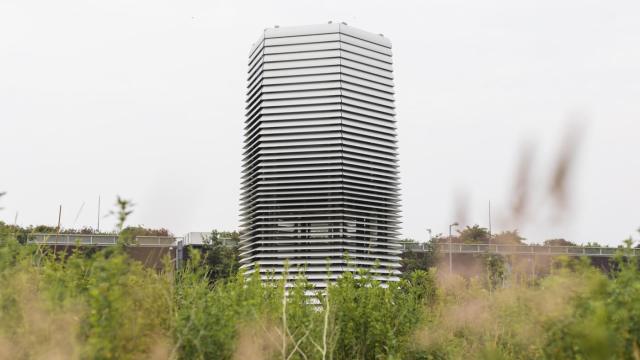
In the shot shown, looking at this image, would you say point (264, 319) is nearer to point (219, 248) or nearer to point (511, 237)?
point (511, 237)

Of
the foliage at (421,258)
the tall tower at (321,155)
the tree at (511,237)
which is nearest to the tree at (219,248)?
the foliage at (421,258)

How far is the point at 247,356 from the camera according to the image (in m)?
5.39

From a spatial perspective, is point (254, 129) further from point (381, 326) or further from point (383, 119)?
point (381, 326)

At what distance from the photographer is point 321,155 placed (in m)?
12.2

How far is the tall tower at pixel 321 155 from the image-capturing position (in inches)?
473

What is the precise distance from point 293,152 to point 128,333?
25.4ft

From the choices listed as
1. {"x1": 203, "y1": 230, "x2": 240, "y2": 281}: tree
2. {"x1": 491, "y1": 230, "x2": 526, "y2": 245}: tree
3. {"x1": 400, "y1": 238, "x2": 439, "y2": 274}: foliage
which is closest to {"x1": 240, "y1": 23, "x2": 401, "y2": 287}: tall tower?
{"x1": 491, "y1": 230, "x2": 526, "y2": 245}: tree

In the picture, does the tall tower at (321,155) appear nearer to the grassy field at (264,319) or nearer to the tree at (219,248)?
the grassy field at (264,319)

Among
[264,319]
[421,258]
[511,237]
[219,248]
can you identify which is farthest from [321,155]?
[421,258]

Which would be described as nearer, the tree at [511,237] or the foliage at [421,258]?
the tree at [511,237]

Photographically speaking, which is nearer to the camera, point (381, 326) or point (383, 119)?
point (381, 326)

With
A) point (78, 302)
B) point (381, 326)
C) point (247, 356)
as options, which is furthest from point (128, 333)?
point (381, 326)

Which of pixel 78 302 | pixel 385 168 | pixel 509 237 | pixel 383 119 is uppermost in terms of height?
pixel 383 119

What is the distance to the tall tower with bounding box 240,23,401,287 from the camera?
39.4 ft
